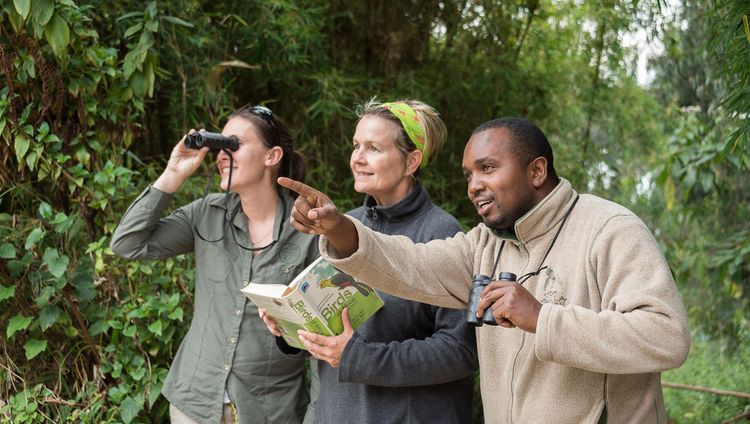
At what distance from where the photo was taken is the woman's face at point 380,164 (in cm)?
260

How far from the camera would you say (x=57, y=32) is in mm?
3338

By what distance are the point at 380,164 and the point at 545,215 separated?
672mm

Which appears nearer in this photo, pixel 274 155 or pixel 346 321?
pixel 346 321

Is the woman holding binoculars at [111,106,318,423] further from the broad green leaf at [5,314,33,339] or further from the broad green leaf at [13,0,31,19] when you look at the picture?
the broad green leaf at [13,0,31,19]

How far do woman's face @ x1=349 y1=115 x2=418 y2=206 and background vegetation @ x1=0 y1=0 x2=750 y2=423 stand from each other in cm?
113

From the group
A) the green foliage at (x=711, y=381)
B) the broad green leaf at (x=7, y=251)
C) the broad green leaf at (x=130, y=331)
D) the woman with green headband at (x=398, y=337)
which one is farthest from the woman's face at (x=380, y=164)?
the green foliage at (x=711, y=381)

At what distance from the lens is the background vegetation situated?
11.3 ft

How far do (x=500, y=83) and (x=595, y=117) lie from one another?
3.65 ft

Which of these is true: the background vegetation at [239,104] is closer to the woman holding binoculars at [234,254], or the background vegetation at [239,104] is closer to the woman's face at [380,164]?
the woman holding binoculars at [234,254]

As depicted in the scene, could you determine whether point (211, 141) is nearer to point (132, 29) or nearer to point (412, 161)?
point (412, 161)

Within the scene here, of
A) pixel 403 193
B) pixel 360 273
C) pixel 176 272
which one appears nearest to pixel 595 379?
pixel 360 273

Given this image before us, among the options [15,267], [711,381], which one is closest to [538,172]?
[15,267]

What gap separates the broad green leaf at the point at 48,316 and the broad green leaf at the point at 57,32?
96 centimetres

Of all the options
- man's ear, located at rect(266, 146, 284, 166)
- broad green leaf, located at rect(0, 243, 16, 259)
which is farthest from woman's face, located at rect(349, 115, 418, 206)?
broad green leaf, located at rect(0, 243, 16, 259)
